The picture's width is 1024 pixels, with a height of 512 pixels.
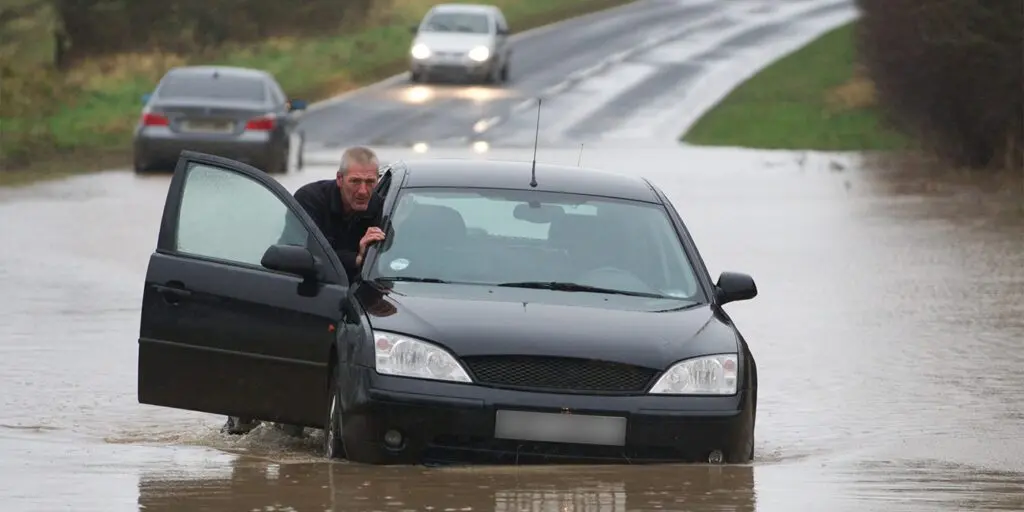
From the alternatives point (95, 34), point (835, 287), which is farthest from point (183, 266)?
point (95, 34)

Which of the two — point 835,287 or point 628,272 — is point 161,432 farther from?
point 835,287

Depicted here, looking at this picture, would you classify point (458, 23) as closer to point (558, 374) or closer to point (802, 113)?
point (802, 113)

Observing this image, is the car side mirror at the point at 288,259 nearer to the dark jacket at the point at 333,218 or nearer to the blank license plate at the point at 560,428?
the dark jacket at the point at 333,218

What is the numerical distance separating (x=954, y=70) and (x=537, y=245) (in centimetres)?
2079

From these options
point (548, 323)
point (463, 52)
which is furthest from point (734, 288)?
point (463, 52)

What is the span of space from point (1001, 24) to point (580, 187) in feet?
64.2

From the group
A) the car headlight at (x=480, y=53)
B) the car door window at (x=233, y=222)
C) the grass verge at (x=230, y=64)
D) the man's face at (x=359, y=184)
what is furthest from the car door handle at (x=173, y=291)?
the car headlight at (x=480, y=53)

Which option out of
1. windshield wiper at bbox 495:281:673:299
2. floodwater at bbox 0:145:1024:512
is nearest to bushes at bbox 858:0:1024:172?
floodwater at bbox 0:145:1024:512

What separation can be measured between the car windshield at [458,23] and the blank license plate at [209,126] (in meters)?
19.2

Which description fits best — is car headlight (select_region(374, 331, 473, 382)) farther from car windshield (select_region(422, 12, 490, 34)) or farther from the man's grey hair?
car windshield (select_region(422, 12, 490, 34))

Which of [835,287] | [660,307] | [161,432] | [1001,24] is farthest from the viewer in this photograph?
[1001,24]

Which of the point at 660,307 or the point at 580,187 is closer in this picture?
the point at 660,307

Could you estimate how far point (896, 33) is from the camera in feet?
101

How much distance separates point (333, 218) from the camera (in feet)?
35.0
